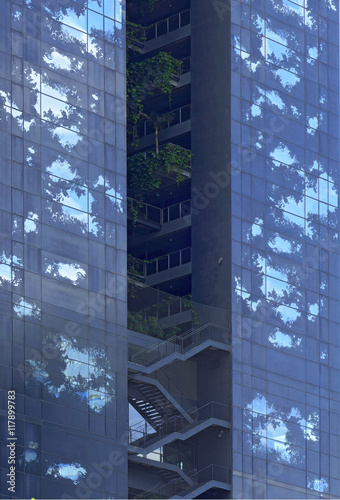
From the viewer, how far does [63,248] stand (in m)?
82.9

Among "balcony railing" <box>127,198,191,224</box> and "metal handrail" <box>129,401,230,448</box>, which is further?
"balcony railing" <box>127,198,191,224</box>

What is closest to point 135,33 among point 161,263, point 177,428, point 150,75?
point 150,75

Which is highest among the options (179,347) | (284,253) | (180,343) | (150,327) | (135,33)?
(135,33)

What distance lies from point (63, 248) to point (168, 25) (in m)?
26.2

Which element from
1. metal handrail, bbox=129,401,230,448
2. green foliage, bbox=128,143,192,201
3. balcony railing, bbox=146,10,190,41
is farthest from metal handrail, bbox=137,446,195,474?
balcony railing, bbox=146,10,190,41

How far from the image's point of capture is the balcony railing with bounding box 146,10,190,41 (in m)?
102

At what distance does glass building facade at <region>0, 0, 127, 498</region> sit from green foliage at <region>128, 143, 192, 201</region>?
829cm

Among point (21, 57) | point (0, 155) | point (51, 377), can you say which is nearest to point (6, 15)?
point (21, 57)

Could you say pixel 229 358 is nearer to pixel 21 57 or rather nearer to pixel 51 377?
pixel 51 377

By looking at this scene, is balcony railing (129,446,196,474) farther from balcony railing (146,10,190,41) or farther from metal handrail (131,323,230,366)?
balcony railing (146,10,190,41)

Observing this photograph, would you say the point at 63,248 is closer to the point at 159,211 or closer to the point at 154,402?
the point at 154,402

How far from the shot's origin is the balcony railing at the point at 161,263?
97.7 meters

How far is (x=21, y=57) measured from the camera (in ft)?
273

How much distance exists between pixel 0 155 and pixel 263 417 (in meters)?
24.6
